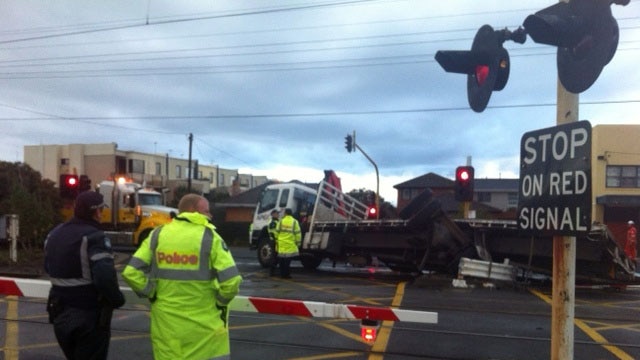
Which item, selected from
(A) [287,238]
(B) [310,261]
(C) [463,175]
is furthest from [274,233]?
(C) [463,175]

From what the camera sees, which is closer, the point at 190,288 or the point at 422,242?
the point at 190,288

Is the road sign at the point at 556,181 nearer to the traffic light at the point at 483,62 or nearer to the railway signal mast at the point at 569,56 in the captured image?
the railway signal mast at the point at 569,56

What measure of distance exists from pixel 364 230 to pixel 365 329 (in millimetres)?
10287

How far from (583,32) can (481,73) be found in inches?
32.7

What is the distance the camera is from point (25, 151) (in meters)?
74.0

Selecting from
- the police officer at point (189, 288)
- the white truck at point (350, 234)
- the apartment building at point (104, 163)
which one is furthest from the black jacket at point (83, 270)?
the apartment building at point (104, 163)

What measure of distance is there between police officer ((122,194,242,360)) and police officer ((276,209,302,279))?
10.5 m

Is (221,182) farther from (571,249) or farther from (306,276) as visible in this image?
(571,249)

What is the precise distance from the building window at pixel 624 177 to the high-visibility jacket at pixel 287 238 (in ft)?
96.8

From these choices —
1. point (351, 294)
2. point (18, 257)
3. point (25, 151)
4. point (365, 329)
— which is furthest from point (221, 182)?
point (365, 329)

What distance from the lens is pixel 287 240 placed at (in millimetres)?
14102

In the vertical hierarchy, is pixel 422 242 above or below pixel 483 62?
below

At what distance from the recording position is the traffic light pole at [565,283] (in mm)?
3779

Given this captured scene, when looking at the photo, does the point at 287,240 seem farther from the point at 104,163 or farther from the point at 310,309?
the point at 104,163
